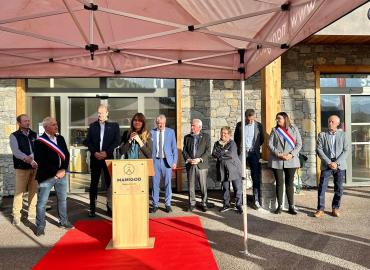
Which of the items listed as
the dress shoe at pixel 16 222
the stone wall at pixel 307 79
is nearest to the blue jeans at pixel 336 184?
the stone wall at pixel 307 79

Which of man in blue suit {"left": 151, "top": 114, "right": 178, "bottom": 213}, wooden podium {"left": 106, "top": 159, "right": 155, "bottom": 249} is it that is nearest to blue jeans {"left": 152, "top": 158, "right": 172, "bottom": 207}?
man in blue suit {"left": 151, "top": 114, "right": 178, "bottom": 213}

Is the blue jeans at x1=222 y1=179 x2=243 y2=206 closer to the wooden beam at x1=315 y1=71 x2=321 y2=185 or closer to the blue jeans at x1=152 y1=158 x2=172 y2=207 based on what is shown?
the blue jeans at x1=152 y1=158 x2=172 y2=207

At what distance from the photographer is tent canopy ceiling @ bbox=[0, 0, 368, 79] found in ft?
11.7

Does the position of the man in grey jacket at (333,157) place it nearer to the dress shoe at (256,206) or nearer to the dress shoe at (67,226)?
the dress shoe at (256,206)

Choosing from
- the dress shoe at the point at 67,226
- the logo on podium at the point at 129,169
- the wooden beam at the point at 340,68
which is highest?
the wooden beam at the point at 340,68

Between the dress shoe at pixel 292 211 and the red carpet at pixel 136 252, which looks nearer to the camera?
the red carpet at pixel 136 252

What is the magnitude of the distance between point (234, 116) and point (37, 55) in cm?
501

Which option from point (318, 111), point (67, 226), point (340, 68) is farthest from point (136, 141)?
point (340, 68)

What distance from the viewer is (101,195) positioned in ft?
28.3

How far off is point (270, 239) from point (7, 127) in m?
6.31

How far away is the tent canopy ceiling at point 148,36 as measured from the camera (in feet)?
11.7

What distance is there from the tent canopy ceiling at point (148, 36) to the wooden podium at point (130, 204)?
53.4 inches

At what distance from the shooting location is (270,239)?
5.11 meters

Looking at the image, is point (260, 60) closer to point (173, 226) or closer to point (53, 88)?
point (173, 226)
